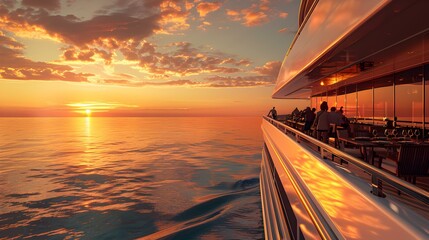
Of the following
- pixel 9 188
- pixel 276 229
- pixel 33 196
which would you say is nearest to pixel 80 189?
pixel 33 196

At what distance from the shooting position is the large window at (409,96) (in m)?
12.9

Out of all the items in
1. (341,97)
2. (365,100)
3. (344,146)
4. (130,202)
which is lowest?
(130,202)

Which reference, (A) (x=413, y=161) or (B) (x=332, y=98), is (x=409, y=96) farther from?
(B) (x=332, y=98)

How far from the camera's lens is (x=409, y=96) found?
13875 mm

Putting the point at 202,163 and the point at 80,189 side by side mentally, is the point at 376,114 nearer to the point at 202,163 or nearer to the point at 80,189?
the point at 80,189

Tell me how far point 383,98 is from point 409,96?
2.54 m

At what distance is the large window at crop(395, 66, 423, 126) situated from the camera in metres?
12.9

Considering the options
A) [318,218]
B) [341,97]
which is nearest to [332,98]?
[341,97]

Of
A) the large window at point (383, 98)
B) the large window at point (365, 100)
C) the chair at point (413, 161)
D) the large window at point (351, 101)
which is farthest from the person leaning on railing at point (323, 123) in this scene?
the large window at point (351, 101)

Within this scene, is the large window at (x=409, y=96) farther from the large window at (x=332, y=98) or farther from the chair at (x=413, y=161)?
the large window at (x=332, y=98)

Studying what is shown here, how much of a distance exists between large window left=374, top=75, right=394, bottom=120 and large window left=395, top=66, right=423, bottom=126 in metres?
0.58

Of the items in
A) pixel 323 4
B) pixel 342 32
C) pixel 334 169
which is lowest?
pixel 334 169

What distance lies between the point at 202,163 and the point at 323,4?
117 ft

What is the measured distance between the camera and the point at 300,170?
16.8 feet
